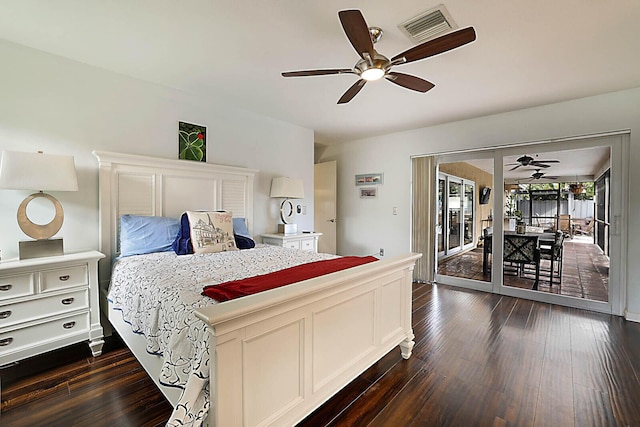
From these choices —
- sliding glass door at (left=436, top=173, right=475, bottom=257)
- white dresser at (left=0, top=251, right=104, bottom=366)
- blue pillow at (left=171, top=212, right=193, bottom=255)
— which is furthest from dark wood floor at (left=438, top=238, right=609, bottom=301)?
white dresser at (left=0, top=251, right=104, bottom=366)

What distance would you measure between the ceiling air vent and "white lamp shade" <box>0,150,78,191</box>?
9.01 ft

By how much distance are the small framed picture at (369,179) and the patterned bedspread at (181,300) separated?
2852 mm

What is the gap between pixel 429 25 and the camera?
1965mm

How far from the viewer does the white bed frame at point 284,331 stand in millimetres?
1102

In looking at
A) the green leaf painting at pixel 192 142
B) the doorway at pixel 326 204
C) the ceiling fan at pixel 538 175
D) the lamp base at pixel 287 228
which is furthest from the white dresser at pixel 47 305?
the ceiling fan at pixel 538 175

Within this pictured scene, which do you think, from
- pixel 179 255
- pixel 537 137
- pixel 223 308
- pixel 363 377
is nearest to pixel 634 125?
pixel 537 137

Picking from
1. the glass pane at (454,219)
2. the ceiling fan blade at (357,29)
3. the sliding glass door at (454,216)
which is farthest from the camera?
the glass pane at (454,219)

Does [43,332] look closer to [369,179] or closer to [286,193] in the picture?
[286,193]

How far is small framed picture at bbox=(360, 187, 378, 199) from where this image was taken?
5105 mm

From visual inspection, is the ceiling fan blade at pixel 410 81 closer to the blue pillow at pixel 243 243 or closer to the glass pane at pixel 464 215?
the blue pillow at pixel 243 243

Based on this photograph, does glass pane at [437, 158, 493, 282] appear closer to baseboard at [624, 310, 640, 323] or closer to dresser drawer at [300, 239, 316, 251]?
baseboard at [624, 310, 640, 323]

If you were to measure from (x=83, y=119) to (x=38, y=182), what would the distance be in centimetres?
81

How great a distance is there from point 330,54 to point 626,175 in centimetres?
342

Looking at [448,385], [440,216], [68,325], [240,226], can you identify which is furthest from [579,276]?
[68,325]
